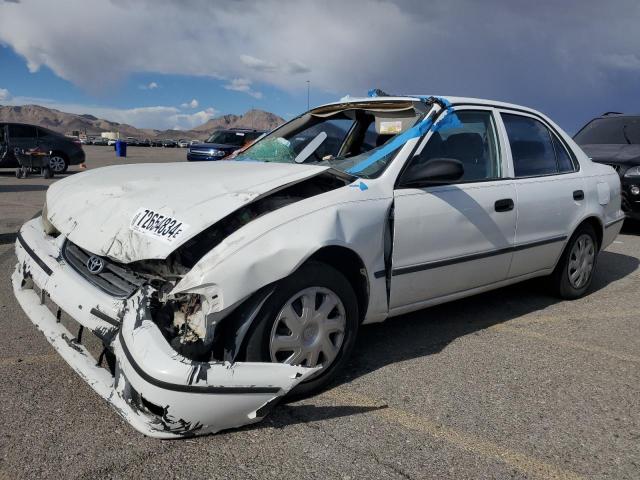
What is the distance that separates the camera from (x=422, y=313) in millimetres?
4449

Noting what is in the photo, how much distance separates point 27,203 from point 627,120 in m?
10.2

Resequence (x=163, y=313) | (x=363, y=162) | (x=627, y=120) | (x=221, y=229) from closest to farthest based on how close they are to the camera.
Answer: (x=163, y=313) < (x=221, y=229) < (x=363, y=162) < (x=627, y=120)

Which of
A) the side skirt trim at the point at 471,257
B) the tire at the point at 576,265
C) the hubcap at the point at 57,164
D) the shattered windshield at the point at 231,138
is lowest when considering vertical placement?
the tire at the point at 576,265

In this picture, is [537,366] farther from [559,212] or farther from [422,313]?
[559,212]

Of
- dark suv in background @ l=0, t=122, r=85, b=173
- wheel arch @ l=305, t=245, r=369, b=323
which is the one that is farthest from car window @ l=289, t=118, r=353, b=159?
dark suv in background @ l=0, t=122, r=85, b=173

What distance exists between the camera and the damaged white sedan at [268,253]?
2426 mm

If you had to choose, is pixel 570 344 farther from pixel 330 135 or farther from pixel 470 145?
pixel 330 135

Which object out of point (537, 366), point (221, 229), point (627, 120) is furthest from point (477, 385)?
point (627, 120)

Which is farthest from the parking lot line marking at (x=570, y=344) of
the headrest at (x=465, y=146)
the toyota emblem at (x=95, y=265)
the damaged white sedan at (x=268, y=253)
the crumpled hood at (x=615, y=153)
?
the crumpled hood at (x=615, y=153)

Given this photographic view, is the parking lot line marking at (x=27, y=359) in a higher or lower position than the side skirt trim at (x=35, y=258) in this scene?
lower

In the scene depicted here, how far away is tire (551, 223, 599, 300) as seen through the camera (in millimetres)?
4742

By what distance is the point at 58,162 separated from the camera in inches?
653

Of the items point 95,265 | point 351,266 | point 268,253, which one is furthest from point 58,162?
point 268,253

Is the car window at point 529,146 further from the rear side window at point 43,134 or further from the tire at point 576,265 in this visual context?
the rear side window at point 43,134
